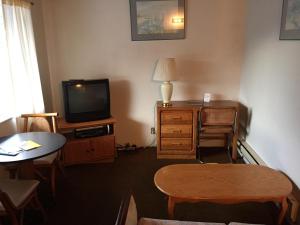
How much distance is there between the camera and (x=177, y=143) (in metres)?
3.39

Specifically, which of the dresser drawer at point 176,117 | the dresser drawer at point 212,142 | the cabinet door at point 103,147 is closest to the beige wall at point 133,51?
the dresser drawer at point 176,117

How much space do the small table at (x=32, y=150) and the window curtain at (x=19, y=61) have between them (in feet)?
1.47

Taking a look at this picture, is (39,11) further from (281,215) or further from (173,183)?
(281,215)

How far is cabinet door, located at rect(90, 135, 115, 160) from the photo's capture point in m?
3.28

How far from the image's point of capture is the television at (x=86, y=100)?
3191 millimetres

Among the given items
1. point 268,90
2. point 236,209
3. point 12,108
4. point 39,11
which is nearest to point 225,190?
point 236,209

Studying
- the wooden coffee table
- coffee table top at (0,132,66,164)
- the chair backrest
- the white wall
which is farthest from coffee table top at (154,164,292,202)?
the chair backrest

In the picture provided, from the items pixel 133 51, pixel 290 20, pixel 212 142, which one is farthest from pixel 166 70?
pixel 290 20

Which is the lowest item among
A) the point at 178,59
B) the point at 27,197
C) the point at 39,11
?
the point at 27,197

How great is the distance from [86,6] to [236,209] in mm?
3026

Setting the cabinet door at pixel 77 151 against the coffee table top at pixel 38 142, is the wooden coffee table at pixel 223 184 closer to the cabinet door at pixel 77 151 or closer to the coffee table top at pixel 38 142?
the coffee table top at pixel 38 142

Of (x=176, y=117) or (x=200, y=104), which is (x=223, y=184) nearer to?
(x=176, y=117)

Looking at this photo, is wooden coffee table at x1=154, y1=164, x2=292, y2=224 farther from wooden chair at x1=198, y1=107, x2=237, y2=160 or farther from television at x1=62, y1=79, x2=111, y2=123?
television at x1=62, y1=79, x2=111, y2=123

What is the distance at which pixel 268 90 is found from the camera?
2.68 meters
